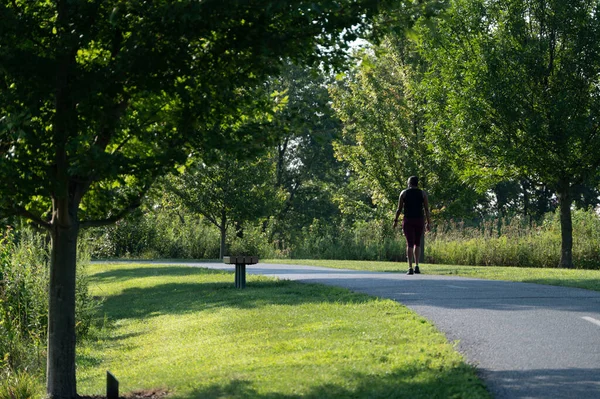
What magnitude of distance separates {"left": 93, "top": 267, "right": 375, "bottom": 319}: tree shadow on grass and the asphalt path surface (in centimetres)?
74

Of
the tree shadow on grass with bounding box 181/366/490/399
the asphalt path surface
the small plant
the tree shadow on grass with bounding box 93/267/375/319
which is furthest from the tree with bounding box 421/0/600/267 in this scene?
the tree shadow on grass with bounding box 181/366/490/399

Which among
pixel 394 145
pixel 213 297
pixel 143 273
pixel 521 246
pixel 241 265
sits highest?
pixel 394 145

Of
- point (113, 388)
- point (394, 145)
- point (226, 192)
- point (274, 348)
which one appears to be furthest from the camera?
point (226, 192)

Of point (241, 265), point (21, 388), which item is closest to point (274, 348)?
point (21, 388)

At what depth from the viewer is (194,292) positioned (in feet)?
57.1

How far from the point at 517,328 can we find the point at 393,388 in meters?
2.86

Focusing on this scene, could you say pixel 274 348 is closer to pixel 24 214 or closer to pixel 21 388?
pixel 24 214

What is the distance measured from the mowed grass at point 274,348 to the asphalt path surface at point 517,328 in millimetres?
281

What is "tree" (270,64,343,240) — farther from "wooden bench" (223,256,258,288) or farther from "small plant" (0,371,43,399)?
"small plant" (0,371,43,399)

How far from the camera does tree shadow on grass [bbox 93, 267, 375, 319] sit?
1384cm

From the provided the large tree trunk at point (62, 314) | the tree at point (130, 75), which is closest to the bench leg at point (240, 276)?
the large tree trunk at point (62, 314)

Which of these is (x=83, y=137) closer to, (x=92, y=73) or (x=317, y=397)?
(x=92, y=73)

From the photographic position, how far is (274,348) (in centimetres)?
922

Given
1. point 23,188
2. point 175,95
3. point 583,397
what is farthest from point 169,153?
point 583,397
